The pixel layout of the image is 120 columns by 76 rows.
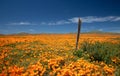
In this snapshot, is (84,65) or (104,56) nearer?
(84,65)

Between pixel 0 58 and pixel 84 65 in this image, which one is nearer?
pixel 84 65

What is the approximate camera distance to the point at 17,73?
738cm

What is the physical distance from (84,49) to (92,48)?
1.76 ft

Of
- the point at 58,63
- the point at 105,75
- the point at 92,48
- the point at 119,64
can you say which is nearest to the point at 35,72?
the point at 58,63

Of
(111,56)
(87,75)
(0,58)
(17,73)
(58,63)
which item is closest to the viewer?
(87,75)

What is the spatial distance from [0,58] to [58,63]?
433 cm

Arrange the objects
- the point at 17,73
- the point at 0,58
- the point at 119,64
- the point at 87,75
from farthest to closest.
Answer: the point at 0,58 → the point at 119,64 → the point at 17,73 → the point at 87,75

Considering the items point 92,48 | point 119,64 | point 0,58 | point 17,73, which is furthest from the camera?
point 92,48

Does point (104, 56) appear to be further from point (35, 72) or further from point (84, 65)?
point (35, 72)

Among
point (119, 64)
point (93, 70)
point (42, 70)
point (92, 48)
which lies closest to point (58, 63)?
point (42, 70)

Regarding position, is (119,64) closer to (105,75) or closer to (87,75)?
(105,75)

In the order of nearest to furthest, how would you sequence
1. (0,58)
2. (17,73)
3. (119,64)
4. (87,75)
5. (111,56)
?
(87,75) < (17,73) < (119,64) < (111,56) < (0,58)

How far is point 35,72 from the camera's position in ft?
24.9

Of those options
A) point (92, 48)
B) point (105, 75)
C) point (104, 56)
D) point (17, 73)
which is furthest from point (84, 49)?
point (17, 73)
